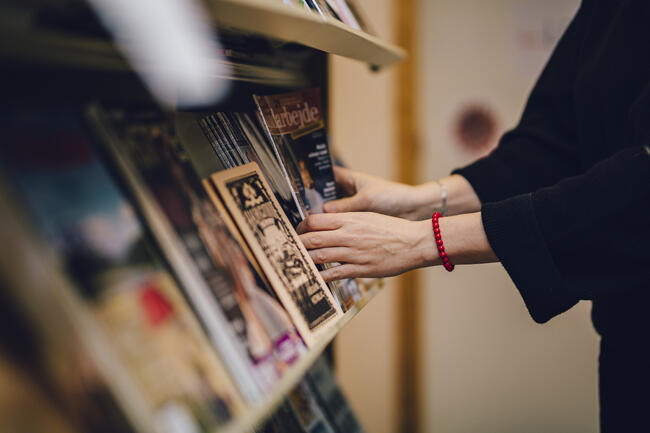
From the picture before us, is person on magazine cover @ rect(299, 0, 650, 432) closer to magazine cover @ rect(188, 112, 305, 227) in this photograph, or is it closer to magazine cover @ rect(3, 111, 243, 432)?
magazine cover @ rect(188, 112, 305, 227)

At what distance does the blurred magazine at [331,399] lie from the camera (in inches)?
35.9

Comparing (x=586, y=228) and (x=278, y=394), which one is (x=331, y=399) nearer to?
(x=278, y=394)

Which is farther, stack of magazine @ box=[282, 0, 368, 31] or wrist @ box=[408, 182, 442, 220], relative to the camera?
wrist @ box=[408, 182, 442, 220]

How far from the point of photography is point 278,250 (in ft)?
2.03

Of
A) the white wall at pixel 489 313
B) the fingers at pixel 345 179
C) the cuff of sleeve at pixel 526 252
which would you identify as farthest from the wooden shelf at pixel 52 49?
the white wall at pixel 489 313

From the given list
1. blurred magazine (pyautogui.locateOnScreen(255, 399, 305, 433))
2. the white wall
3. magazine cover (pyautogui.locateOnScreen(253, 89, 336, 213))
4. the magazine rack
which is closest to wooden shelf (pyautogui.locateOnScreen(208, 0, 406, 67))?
the magazine rack

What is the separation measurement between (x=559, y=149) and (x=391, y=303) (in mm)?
1028

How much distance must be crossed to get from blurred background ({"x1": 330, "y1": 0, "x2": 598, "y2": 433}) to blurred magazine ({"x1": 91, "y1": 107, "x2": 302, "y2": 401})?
1.21m

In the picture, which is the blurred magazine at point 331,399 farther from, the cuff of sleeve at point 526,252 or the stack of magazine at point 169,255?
the cuff of sleeve at point 526,252

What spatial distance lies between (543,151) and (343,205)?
0.55m

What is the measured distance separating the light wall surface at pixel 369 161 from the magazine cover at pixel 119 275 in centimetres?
122

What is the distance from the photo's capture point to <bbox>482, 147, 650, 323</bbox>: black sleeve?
2.12 ft

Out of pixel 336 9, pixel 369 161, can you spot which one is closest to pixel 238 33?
pixel 336 9

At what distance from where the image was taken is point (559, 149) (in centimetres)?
97
